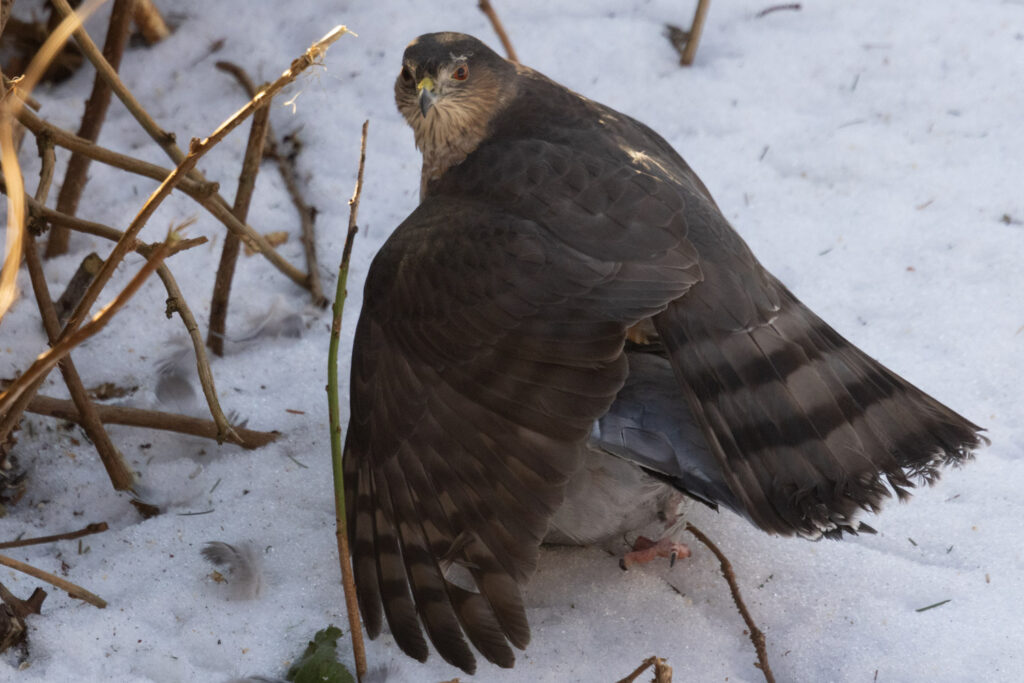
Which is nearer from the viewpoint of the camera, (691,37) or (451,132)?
(451,132)

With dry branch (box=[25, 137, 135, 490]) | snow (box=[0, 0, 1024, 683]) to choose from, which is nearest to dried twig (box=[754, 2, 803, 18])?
snow (box=[0, 0, 1024, 683])

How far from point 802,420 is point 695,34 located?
8.26 feet

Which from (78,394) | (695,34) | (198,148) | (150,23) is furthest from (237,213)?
(695,34)

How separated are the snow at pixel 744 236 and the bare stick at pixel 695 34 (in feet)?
0.19

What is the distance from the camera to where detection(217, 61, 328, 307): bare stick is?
384 centimetres

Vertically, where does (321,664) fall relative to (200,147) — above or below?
below

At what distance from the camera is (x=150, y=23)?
4.60 m

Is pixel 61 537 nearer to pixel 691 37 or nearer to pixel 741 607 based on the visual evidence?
pixel 741 607

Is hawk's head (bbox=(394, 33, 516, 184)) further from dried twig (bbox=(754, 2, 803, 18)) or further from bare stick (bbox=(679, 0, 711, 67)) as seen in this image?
dried twig (bbox=(754, 2, 803, 18))

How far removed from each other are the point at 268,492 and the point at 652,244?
1.33m

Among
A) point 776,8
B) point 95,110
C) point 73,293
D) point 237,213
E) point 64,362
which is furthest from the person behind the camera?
point 776,8

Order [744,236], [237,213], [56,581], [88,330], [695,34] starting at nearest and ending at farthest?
[88,330] → [56,581] → [237,213] → [744,236] → [695,34]

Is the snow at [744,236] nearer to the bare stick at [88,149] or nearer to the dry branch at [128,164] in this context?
the dry branch at [128,164]

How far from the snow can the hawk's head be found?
807mm
